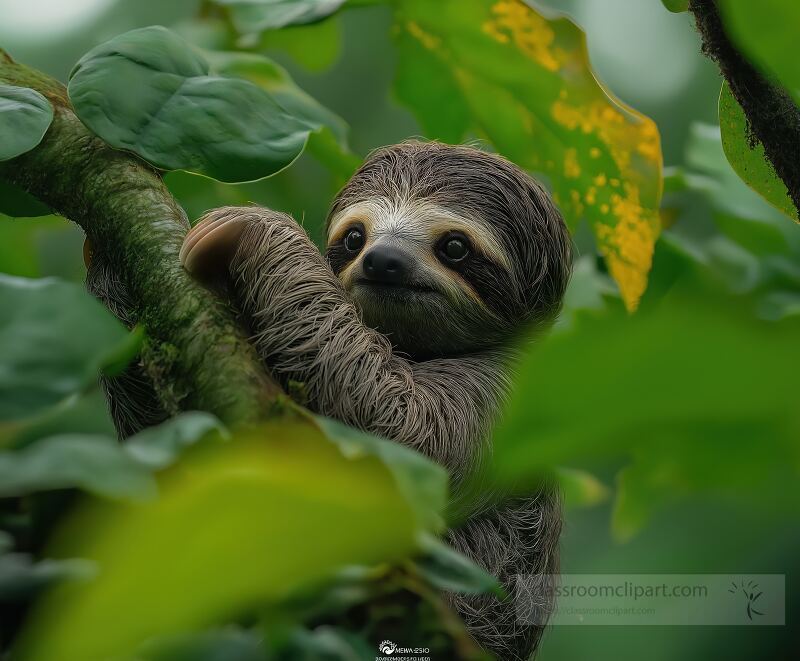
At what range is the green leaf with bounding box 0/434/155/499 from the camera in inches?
48.7

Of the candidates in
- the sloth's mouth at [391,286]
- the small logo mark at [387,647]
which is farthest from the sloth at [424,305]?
the small logo mark at [387,647]

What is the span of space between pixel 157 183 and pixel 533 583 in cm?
288

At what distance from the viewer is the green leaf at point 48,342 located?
1.71 metres

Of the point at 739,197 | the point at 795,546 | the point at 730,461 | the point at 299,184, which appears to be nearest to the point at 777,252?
the point at 739,197

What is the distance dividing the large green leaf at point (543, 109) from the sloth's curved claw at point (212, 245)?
1258 millimetres

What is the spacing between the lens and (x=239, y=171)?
294cm

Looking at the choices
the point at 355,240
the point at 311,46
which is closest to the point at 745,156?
→ the point at 355,240

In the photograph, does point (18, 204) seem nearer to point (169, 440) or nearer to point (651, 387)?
point (169, 440)

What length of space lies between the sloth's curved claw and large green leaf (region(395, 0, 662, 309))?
4.13 ft

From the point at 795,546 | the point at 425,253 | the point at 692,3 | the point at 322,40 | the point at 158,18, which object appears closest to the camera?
the point at 692,3

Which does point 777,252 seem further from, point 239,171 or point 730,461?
point 730,461

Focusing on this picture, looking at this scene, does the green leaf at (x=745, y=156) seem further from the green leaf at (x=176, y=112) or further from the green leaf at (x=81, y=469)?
the green leaf at (x=81, y=469)

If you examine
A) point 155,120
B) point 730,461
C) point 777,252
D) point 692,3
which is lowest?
point 777,252

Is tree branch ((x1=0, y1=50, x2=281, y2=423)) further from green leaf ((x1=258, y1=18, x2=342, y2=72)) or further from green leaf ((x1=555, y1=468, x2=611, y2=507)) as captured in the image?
green leaf ((x1=555, y1=468, x2=611, y2=507))
